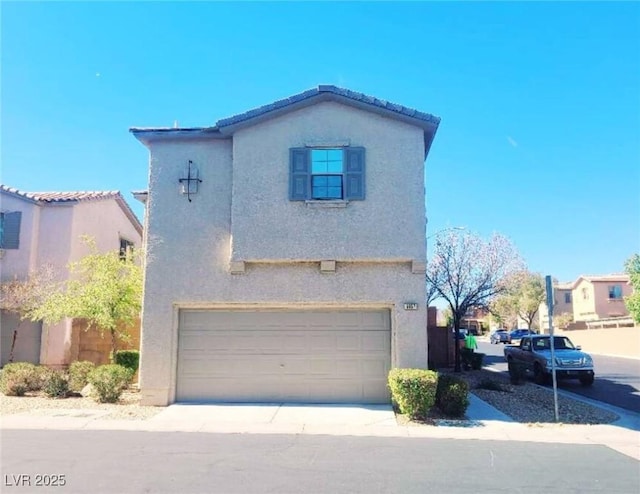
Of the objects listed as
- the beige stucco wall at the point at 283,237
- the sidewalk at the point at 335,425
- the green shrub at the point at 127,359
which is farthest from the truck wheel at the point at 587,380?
the green shrub at the point at 127,359

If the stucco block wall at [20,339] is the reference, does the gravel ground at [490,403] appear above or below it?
below

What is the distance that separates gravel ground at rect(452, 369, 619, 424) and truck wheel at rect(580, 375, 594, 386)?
2879 millimetres

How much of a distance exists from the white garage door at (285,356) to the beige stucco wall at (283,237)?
1.09 feet

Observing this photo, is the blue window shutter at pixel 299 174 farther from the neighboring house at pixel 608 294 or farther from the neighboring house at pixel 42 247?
the neighboring house at pixel 608 294

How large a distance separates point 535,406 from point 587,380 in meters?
6.58

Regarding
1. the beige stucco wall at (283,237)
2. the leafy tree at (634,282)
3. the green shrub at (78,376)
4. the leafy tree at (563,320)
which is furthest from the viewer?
the leafy tree at (563,320)

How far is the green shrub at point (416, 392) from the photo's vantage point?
1033 cm

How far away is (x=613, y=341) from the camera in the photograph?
3694 centimetres

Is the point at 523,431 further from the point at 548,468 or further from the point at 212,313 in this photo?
the point at 212,313

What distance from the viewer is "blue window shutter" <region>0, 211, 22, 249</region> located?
1814cm

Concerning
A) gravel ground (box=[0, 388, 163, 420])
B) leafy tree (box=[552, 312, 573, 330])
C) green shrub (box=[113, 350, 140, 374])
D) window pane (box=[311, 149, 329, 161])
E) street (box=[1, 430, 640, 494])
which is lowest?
street (box=[1, 430, 640, 494])

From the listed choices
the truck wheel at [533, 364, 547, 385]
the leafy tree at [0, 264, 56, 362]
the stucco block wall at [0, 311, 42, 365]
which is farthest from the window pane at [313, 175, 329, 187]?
the stucco block wall at [0, 311, 42, 365]

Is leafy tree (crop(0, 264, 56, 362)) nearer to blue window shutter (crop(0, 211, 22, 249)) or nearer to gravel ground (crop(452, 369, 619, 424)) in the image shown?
blue window shutter (crop(0, 211, 22, 249))

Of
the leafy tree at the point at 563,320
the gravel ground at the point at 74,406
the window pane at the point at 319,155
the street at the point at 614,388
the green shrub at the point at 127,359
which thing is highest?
the window pane at the point at 319,155
